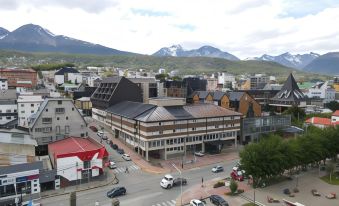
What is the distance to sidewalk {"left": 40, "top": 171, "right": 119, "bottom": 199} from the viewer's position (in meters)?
44.0

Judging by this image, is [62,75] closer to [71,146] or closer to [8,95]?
[8,95]

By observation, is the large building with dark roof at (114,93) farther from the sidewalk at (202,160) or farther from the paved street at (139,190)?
the sidewalk at (202,160)

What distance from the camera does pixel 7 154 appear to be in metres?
47.7

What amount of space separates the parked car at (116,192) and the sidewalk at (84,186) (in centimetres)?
468

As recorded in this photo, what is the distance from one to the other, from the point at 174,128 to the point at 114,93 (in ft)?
108

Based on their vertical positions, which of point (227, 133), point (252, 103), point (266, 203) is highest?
point (252, 103)

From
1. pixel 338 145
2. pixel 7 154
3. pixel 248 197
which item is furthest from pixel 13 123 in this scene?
pixel 338 145

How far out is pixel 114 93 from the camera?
8856 cm

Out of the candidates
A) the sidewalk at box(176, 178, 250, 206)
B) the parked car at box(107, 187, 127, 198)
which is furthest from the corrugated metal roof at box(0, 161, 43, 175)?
the sidewalk at box(176, 178, 250, 206)

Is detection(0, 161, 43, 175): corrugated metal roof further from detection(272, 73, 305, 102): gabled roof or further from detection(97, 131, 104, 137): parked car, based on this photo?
detection(272, 73, 305, 102): gabled roof

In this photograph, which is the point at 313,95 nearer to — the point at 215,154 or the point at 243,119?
the point at 243,119

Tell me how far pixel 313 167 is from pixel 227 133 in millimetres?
20658


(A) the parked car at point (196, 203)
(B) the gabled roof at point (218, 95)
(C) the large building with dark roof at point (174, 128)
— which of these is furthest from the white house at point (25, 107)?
(B) the gabled roof at point (218, 95)

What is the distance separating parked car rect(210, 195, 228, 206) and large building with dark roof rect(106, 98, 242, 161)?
2144 cm
